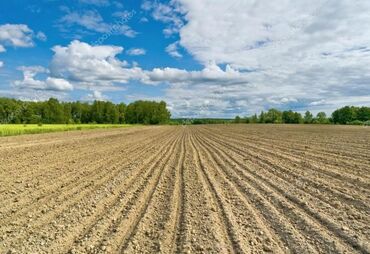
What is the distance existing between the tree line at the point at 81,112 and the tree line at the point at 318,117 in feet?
144

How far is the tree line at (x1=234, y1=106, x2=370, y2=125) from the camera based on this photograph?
12175cm

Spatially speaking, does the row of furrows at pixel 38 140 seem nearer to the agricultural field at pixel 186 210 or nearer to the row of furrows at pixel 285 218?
the agricultural field at pixel 186 210

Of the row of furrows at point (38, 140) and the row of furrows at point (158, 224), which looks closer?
the row of furrows at point (158, 224)

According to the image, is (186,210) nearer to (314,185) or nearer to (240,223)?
(240,223)

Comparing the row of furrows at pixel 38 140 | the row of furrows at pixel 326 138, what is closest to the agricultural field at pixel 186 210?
the row of furrows at pixel 326 138

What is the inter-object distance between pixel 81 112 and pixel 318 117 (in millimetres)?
94716

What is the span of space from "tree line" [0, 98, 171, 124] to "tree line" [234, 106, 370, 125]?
43.8m

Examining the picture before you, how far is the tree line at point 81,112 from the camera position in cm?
9260

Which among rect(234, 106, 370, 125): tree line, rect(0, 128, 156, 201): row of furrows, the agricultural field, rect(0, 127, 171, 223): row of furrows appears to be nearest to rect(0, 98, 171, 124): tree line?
rect(234, 106, 370, 125): tree line

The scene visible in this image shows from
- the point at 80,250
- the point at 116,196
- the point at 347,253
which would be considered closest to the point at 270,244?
the point at 347,253

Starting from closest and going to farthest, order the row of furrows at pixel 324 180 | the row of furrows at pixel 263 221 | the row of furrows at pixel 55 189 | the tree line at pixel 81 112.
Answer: the row of furrows at pixel 263 221 → the row of furrows at pixel 55 189 → the row of furrows at pixel 324 180 → the tree line at pixel 81 112

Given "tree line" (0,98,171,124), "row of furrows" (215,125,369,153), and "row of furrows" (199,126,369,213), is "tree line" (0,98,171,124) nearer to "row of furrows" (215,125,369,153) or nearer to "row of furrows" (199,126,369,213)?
"row of furrows" (215,125,369,153)

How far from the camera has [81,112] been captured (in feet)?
407

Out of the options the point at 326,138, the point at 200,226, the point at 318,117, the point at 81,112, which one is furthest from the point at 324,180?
the point at 318,117
